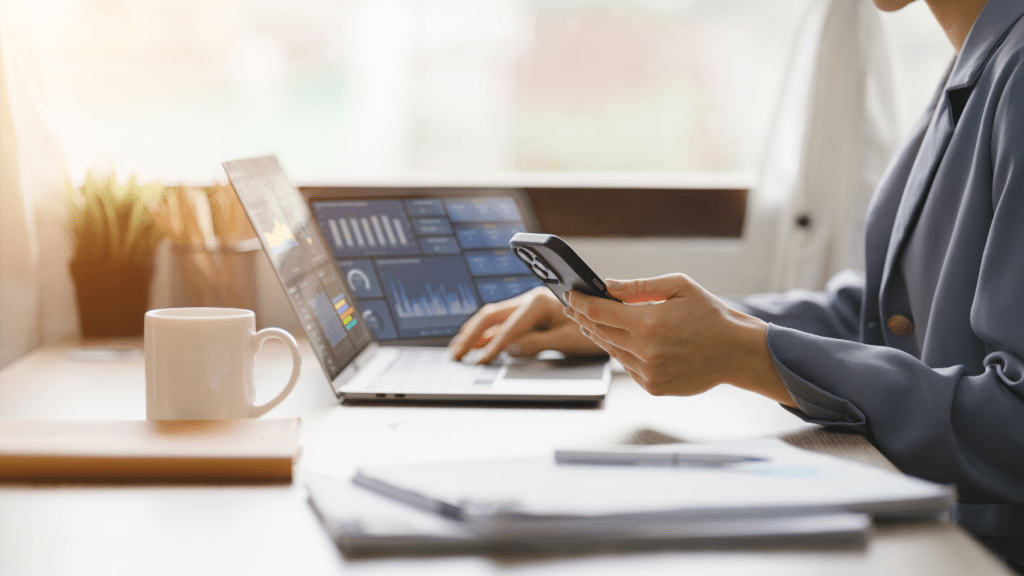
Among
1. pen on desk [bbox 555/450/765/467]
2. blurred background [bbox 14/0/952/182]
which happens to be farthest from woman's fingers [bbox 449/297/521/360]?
blurred background [bbox 14/0/952/182]

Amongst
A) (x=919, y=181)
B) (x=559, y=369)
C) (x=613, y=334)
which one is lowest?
(x=559, y=369)

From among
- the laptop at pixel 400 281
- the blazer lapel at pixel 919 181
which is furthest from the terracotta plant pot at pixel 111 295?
the blazer lapel at pixel 919 181

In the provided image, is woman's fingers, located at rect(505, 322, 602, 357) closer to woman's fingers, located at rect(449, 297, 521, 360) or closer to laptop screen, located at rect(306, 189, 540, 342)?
woman's fingers, located at rect(449, 297, 521, 360)

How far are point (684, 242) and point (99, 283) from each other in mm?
991

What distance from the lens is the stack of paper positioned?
45 cm

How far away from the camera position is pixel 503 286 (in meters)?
1.15

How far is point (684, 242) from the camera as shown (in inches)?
59.3

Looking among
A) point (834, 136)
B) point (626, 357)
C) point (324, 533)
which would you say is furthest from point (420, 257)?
point (834, 136)

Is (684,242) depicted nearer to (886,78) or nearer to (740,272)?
(740,272)

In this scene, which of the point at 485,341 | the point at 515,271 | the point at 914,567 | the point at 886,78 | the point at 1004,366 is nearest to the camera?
the point at 914,567

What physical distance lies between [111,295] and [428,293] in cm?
48

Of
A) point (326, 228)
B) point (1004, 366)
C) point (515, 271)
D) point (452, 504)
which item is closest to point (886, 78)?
point (515, 271)

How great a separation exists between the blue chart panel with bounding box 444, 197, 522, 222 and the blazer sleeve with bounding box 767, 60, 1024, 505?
55 cm

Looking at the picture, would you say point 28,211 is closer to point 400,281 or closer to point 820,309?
point 400,281
